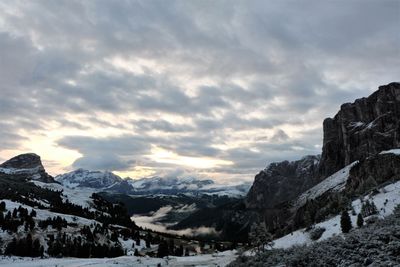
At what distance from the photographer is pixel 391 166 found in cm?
15675

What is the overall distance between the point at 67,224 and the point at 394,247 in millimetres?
192416

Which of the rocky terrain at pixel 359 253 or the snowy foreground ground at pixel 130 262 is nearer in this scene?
the rocky terrain at pixel 359 253

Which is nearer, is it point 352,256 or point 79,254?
point 352,256

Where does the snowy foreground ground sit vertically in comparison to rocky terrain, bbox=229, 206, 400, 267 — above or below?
below

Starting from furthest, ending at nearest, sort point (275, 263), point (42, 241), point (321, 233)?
point (42, 241) → point (321, 233) → point (275, 263)

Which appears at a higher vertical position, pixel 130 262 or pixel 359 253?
pixel 359 253

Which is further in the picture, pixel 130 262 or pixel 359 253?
pixel 130 262

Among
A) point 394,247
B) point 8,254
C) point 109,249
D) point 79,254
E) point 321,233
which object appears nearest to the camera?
point 394,247

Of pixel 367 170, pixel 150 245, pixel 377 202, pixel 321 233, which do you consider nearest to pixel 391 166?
pixel 367 170

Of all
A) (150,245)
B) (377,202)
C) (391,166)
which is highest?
(391,166)

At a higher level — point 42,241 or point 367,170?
point 367,170

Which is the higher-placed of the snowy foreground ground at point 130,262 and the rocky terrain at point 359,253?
the rocky terrain at point 359,253

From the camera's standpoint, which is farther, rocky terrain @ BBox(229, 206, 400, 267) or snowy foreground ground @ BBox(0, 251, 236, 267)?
snowy foreground ground @ BBox(0, 251, 236, 267)

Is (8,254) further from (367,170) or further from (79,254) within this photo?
(367,170)
